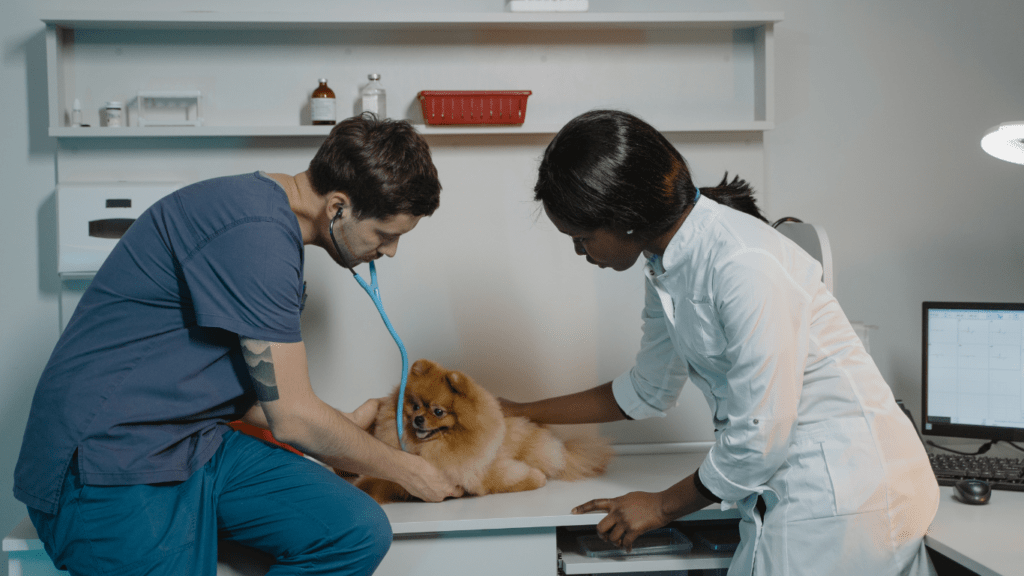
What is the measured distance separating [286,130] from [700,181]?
1159mm

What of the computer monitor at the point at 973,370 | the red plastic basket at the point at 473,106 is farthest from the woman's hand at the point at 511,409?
the computer monitor at the point at 973,370

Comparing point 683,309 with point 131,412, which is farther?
point 683,309

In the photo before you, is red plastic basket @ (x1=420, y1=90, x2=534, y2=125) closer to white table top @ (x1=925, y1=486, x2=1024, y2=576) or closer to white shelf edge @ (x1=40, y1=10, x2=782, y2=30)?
white shelf edge @ (x1=40, y1=10, x2=782, y2=30)

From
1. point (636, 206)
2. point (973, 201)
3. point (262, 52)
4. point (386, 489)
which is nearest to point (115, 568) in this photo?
point (386, 489)

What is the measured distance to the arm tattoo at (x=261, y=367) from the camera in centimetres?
111

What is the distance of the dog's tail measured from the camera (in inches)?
65.4

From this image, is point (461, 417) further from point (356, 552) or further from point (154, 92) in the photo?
point (154, 92)

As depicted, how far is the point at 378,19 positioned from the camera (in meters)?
1.77

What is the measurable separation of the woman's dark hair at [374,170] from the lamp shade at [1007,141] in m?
1.24

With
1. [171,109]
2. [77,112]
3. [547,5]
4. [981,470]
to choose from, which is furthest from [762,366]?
[77,112]

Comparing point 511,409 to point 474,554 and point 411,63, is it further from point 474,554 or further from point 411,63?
point 411,63

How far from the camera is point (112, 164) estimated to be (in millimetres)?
1845

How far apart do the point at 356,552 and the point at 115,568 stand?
1.25 feet

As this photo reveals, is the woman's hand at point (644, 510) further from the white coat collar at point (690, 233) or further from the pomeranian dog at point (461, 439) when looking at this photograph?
the white coat collar at point (690, 233)
